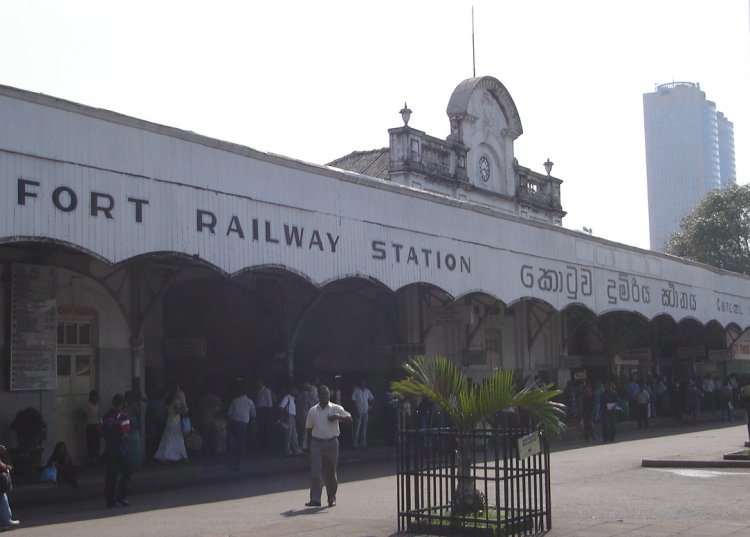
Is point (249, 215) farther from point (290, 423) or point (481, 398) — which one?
point (481, 398)

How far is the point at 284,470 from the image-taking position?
2084 cm

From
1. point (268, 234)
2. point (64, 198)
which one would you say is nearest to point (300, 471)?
point (268, 234)

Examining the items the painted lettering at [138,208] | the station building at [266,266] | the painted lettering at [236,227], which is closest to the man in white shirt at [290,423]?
the station building at [266,266]

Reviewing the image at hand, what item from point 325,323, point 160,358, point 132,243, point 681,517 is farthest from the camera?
point 325,323

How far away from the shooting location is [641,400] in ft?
113

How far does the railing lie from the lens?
1063 centimetres

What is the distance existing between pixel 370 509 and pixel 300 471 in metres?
7.32

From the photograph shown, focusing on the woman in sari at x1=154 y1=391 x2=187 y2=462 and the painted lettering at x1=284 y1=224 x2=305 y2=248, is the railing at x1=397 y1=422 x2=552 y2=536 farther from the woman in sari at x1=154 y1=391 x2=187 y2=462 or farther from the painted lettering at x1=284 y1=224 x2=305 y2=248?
the woman in sari at x1=154 y1=391 x2=187 y2=462

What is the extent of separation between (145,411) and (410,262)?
6.73m

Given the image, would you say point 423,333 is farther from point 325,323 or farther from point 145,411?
point 145,411

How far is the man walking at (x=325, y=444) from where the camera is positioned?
14508 mm

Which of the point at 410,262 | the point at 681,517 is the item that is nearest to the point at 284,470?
the point at 410,262

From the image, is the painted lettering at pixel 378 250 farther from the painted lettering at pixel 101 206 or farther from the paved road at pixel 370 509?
the painted lettering at pixel 101 206

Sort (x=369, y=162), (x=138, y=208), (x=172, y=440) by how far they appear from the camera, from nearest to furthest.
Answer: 1. (x=138, y=208)
2. (x=172, y=440)
3. (x=369, y=162)
